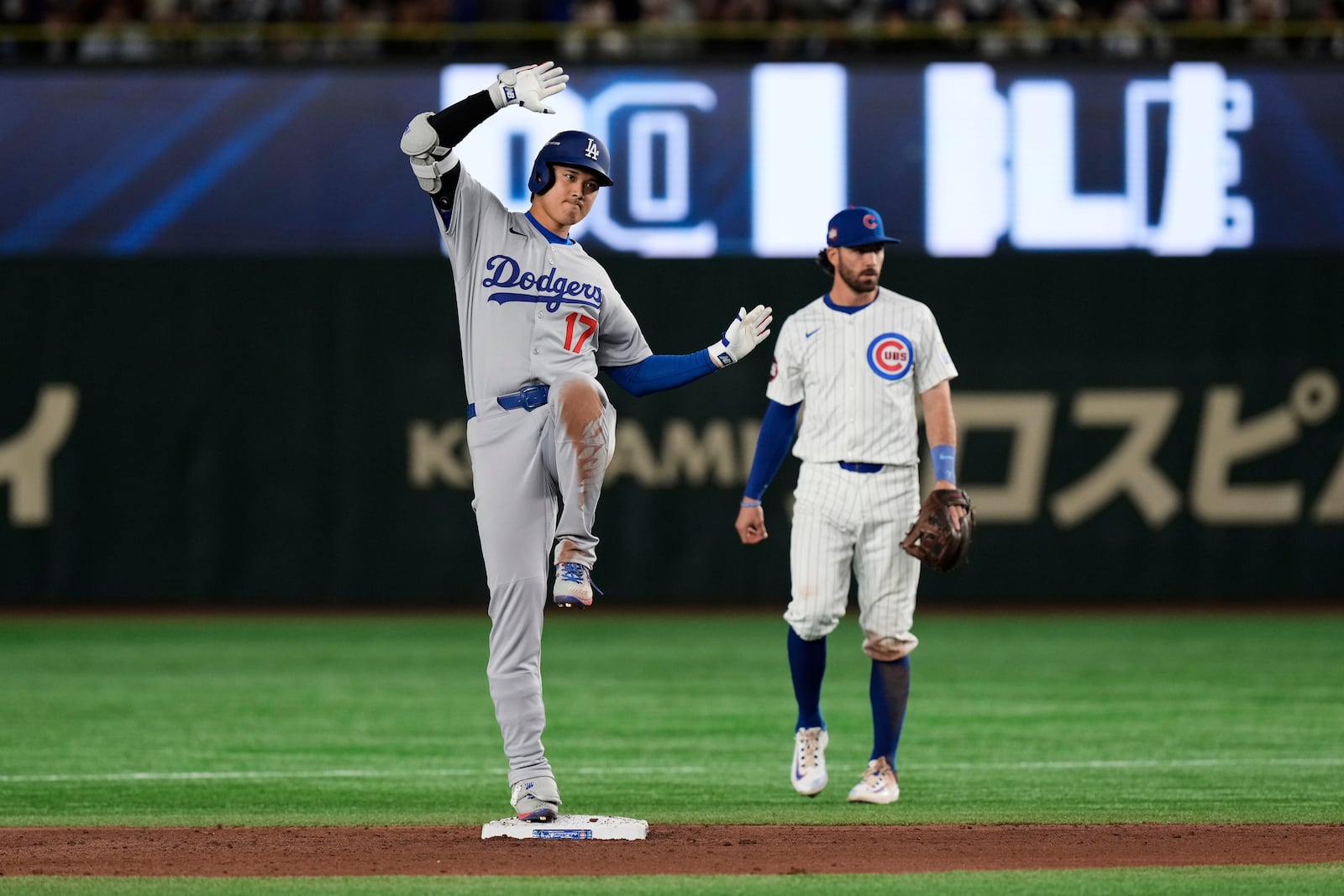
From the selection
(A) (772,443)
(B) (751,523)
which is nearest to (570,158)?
(A) (772,443)

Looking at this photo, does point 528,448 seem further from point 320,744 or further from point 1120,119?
Result: point 1120,119

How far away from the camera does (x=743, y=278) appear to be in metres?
16.2

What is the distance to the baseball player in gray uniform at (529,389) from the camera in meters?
6.48


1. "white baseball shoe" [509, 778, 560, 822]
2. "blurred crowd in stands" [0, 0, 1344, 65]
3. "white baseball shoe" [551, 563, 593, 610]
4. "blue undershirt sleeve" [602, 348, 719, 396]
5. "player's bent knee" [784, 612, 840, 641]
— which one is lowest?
"white baseball shoe" [509, 778, 560, 822]

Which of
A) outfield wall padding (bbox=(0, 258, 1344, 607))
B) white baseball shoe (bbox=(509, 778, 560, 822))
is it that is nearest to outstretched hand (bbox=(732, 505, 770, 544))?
white baseball shoe (bbox=(509, 778, 560, 822))

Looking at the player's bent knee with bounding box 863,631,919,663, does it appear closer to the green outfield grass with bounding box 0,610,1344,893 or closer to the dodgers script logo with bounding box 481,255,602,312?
the green outfield grass with bounding box 0,610,1344,893

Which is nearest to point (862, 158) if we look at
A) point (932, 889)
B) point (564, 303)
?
point (564, 303)

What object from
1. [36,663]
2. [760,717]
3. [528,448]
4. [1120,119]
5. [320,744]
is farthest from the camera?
[1120,119]

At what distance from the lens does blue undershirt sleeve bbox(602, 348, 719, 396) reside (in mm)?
6730

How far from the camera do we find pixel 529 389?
21.5 ft

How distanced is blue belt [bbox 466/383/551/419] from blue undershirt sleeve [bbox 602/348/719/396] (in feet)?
1.02

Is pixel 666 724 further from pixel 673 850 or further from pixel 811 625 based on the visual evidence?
pixel 673 850

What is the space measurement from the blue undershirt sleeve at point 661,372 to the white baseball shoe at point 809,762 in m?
1.65

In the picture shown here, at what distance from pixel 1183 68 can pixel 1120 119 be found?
675mm
